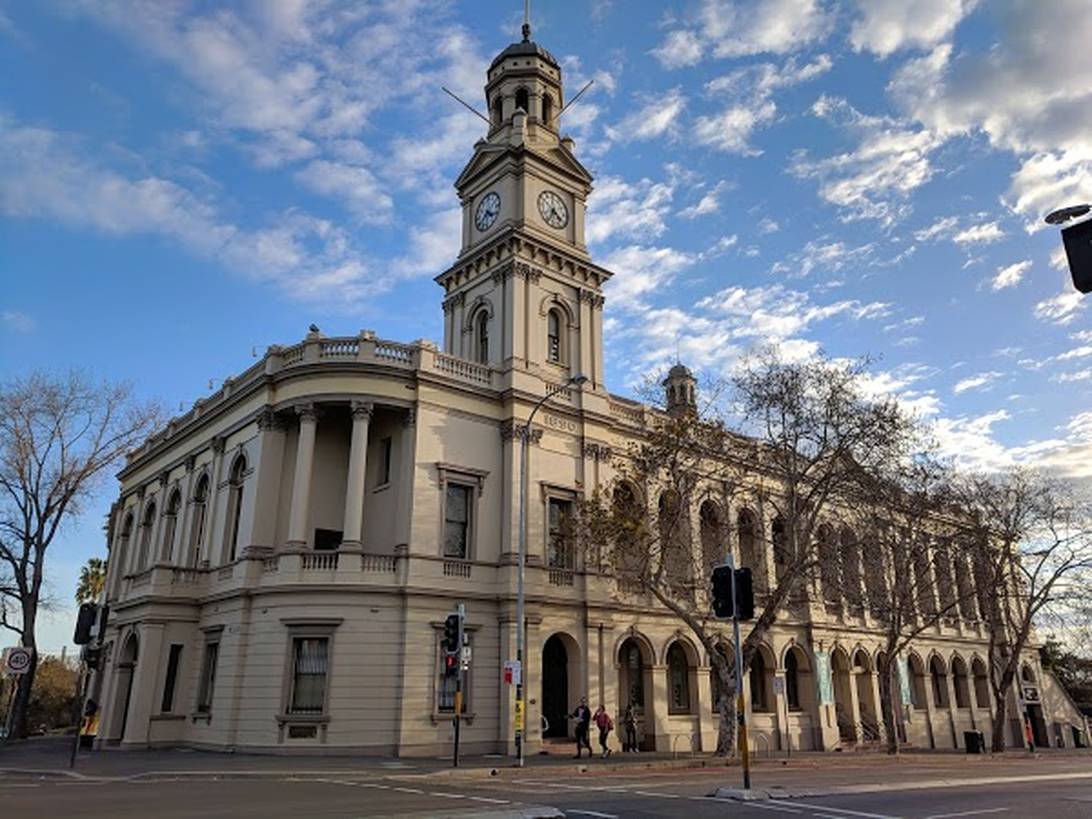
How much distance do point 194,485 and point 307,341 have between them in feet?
33.7

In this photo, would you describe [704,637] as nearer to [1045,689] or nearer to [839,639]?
[839,639]

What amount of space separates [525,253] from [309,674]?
18399 mm

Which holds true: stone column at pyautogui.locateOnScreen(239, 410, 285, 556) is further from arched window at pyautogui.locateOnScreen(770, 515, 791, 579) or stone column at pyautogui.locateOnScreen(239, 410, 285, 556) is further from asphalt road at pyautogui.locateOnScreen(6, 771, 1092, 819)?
arched window at pyautogui.locateOnScreen(770, 515, 791, 579)

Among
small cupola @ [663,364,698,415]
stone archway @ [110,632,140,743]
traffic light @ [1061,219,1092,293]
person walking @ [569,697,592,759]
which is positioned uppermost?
small cupola @ [663,364,698,415]

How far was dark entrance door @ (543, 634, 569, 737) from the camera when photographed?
3055 cm

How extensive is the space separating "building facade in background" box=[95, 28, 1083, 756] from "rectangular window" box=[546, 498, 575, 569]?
0.14 m

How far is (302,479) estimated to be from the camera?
28.5 metres

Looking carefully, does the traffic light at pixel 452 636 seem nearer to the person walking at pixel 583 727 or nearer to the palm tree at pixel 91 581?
the person walking at pixel 583 727

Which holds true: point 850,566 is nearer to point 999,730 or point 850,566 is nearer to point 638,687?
point 999,730

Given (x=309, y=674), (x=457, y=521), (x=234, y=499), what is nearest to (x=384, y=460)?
(x=457, y=521)

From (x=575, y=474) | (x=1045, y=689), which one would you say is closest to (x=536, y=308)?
(x=575, y=474)

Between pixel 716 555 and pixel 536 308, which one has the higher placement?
pixel 536 308

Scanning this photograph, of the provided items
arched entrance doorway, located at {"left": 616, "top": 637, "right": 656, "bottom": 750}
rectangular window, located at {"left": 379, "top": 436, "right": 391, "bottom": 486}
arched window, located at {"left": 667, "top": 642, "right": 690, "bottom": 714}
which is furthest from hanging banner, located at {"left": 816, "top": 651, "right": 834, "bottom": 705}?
rectangular window, located at {"left": 379, "top": 436, "right": 391, "bottom": 486}

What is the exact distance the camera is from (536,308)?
34.7m
